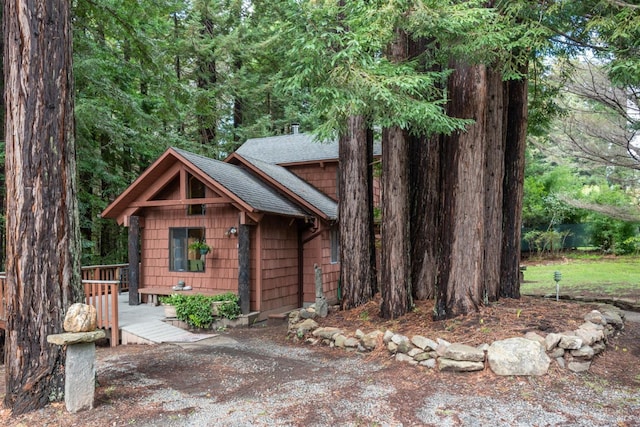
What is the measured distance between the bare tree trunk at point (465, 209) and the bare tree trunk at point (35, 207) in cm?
475

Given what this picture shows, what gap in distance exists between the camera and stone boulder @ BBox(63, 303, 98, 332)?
12.8 ft

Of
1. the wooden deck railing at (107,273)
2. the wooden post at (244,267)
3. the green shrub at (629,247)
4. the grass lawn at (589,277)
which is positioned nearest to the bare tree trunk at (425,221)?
the wooden post at (244,267)

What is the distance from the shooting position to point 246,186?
34.3 feet

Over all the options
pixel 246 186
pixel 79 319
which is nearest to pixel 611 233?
pixel 246 186

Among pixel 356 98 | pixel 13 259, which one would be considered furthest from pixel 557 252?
pixel 13 259

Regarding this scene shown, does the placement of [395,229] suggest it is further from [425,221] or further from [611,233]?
[611,233]

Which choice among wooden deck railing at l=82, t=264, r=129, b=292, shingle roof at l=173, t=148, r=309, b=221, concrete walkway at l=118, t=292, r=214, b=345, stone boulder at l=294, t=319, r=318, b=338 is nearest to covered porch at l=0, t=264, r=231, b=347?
concrete walkway at l=118, t=292, r=214, b=345

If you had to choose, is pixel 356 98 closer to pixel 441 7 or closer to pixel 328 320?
pixel 441 7

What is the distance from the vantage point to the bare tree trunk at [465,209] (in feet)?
19.9

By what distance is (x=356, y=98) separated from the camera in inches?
201

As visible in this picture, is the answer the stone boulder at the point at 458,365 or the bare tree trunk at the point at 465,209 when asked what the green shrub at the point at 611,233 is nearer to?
the bare tree trunk at the point at 465,209

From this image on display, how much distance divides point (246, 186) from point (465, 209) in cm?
589

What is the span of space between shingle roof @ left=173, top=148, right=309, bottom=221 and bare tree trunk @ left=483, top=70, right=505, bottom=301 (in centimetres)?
466

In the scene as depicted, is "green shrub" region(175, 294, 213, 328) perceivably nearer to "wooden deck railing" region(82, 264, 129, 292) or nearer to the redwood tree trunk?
"wooden deck railing" region(82, 264, 129, 292)
